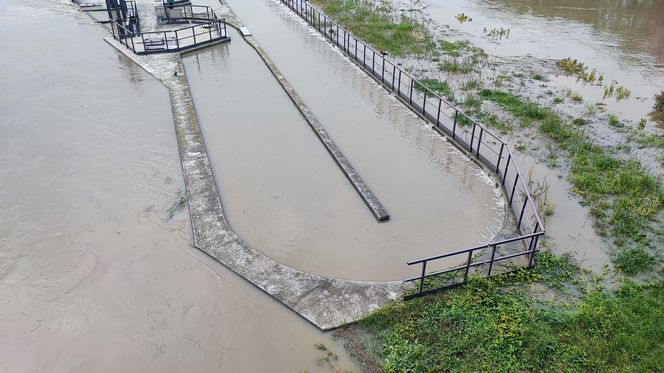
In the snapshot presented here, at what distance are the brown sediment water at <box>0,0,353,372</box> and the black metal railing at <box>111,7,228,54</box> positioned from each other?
5.67 metres

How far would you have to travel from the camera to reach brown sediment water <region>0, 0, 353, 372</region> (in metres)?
7.10

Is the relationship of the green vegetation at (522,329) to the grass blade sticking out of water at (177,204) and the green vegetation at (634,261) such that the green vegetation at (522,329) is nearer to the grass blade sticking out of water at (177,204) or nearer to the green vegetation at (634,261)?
the green vegetation at (634,261)

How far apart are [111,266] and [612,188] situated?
1115 centimetres

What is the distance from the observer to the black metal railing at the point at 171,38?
2017cm

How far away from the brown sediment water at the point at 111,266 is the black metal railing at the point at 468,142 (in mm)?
3185

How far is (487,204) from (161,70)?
45.4 feet

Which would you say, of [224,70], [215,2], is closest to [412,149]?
[224,70]

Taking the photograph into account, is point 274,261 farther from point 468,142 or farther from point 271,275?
point 468,142

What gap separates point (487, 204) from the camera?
1058 centimetres

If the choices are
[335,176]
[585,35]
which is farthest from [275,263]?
[585,35]

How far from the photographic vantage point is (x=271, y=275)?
27.6 feet

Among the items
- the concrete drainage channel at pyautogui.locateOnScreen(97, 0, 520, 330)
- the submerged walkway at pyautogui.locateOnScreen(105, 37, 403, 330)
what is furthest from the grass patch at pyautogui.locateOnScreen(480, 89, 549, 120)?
the submerged walkway at pyautogui.locateOnScreen(105, 37, 403, 330)

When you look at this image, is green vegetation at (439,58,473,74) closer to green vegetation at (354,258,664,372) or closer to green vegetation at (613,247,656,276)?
green vegetation at (613,247,656,276)

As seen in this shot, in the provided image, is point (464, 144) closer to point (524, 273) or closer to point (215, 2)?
point (524, 273)
